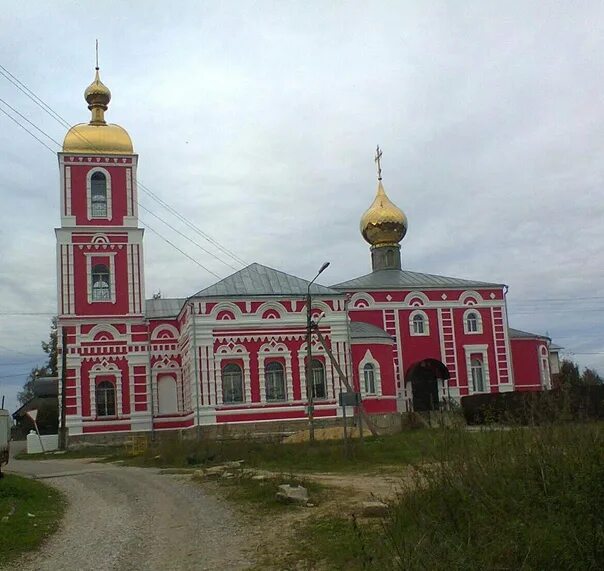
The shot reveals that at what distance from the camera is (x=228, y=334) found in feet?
102

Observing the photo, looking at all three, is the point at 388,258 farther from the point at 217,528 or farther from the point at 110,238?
the point at 217,528

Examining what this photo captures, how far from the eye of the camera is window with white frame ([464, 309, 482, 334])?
36.9 meters

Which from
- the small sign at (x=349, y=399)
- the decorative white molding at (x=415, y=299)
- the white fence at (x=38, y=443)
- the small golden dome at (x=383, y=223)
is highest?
the small golden dome at (x=383, y=223)

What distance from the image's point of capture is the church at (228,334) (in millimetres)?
31172

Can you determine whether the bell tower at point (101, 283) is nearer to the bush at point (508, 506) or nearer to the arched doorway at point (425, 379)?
the arched doorway at point (425, 379)

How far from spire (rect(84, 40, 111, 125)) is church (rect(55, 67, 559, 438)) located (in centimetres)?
6

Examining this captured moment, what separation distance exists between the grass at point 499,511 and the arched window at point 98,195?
27.8m

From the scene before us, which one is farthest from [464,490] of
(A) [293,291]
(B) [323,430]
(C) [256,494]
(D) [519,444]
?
(A) [293,291]

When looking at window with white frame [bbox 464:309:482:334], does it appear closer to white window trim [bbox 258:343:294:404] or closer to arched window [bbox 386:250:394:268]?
arched window [bbox 386:250:394:268]

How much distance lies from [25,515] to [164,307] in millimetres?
24954

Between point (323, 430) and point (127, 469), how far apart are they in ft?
30.3

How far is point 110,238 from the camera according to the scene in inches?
1334

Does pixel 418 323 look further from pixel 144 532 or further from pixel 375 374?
pixel 144 532

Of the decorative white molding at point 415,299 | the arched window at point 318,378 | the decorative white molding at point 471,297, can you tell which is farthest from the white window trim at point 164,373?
the decorative white molding at point 471,297
